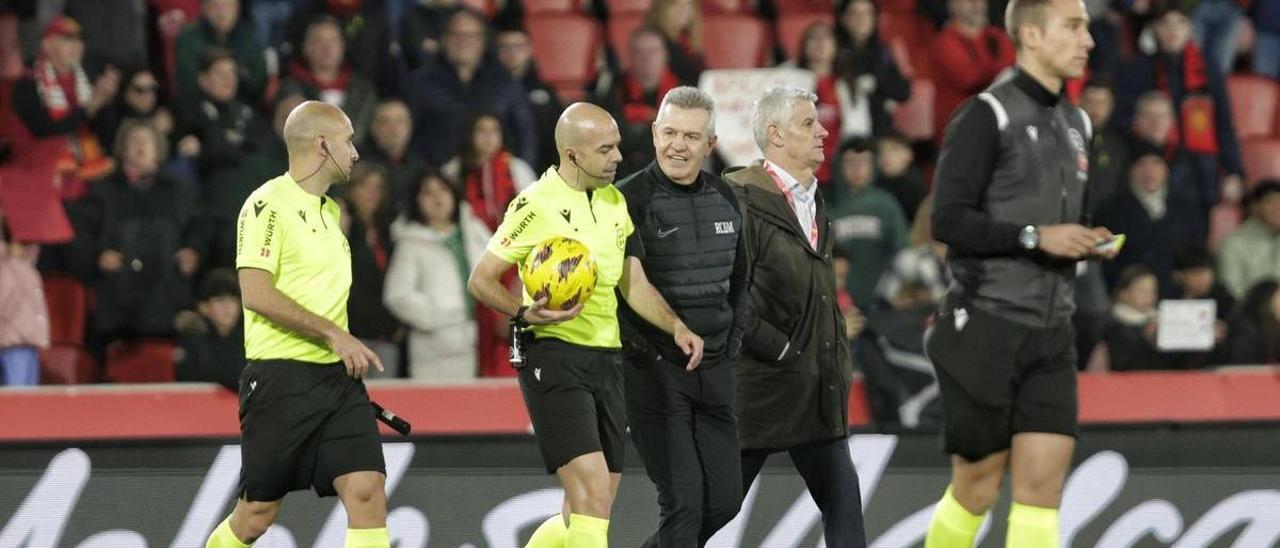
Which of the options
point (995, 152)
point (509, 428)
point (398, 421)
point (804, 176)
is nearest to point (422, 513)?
point (509, 428)

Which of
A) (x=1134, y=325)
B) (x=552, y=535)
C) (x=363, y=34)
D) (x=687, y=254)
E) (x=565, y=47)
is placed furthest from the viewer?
(x=565, y=47)

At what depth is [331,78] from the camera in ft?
42.2

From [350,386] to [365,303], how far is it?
3.95 metres

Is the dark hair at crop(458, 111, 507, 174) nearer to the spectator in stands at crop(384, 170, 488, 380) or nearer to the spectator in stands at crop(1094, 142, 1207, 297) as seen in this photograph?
the spectator in stands at crop(384, 170, 488, 380)

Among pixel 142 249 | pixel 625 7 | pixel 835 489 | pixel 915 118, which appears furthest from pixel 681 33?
pixel 835 489

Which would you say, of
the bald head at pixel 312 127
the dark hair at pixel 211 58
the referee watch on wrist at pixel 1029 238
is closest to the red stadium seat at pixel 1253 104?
the dark hair at pixel 211 58

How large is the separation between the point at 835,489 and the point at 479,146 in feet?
15.2

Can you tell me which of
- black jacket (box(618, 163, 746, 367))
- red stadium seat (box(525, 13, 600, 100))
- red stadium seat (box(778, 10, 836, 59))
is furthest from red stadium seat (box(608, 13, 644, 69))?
black jacket (box(618, 163, 746, 367))

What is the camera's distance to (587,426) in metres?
7.59

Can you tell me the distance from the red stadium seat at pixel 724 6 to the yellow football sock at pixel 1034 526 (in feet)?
26.5

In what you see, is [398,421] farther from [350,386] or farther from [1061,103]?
[1061,103]

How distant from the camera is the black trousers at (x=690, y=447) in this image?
7.71 m

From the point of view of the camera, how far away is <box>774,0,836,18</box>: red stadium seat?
1431cm

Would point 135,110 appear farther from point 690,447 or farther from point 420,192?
point 690,447
